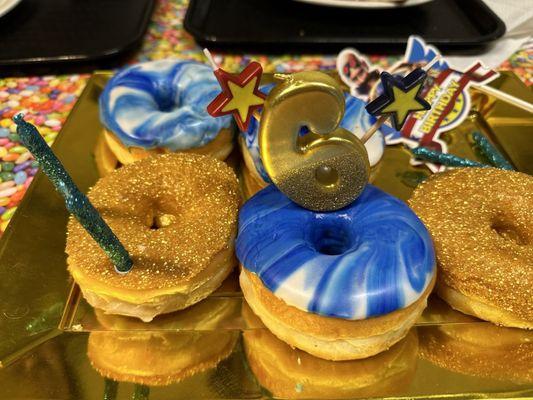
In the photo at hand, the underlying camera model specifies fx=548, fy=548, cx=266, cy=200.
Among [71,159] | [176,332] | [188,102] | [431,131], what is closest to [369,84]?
[431,131]

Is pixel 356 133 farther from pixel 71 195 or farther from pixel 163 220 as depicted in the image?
pixel 71 195

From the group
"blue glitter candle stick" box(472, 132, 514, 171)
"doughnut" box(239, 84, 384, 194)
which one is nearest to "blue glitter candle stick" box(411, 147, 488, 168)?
"blue glitter candle stick" box(472, 132, 514, 171)

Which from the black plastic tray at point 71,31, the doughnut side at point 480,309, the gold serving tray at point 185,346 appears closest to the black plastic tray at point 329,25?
the black plastic tray at point 71,31

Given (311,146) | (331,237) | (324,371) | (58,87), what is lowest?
(58,87)

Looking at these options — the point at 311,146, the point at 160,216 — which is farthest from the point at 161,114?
the point at 311,146

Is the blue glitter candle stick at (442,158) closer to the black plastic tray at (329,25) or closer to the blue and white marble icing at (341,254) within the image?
the blue and white marble icing at (341,254)
